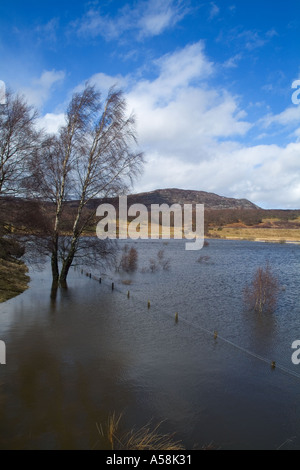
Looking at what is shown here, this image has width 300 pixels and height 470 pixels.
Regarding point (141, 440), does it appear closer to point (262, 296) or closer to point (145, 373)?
point (145, 373)

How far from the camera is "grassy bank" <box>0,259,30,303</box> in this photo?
52.9 ft

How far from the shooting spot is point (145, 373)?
27.9 feet

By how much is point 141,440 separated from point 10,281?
49.5 ft

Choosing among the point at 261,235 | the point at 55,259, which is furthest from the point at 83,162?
the point at 261,235

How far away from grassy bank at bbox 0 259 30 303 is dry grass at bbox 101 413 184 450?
437 inches

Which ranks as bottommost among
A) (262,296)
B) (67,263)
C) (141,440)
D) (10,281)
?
(141,440)

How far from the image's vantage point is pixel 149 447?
Result: 215 inches

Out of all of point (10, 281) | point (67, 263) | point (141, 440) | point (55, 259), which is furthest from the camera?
point (10, 281)

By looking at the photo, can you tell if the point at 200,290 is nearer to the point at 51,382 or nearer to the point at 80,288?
the point at 80,288

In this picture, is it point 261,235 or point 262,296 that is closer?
point 262,296

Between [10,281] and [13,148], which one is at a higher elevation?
[13,148]

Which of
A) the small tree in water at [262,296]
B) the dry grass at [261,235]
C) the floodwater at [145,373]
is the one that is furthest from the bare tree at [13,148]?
the dry grass at [261,235]

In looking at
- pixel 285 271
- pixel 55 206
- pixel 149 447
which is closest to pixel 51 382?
pixel 149 447

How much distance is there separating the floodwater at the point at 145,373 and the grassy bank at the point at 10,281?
83cm
